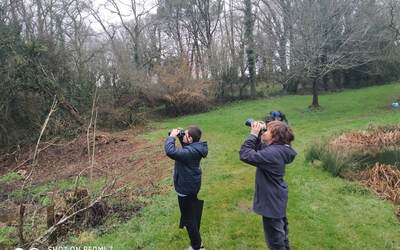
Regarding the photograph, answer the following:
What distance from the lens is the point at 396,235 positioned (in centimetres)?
513

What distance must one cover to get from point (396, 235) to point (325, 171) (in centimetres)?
300

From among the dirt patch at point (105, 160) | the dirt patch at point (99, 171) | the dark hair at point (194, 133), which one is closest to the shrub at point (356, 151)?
the dirt patch at point (99, 171)

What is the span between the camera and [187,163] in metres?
4.29

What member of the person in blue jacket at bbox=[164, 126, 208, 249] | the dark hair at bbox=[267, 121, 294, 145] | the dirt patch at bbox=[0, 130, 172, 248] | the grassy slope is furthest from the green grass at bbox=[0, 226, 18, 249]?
the dark hair at bbox=[267, 121, 294, 145]

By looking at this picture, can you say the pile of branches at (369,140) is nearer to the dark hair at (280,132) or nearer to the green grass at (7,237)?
the dark hair at (280,132)

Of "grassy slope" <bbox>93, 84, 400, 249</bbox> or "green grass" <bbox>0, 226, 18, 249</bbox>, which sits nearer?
"grassy slope" <bbox>93, 84, 400, 249</bbox>

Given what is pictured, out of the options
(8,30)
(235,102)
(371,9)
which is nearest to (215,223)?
(8,30)

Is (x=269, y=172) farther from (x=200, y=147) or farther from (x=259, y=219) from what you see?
(x=259, y=219)

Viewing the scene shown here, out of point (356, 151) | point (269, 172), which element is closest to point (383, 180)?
point (356, 151)

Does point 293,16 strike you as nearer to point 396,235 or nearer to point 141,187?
point 141,187

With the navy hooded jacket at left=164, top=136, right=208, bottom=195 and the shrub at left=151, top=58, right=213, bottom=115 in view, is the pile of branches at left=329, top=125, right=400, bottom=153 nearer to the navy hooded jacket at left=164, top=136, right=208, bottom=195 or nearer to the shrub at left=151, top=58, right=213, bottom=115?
the navy hooded jacket at left=164, top=136, right=208, bottom=195

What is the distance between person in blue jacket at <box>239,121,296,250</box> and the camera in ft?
11.9

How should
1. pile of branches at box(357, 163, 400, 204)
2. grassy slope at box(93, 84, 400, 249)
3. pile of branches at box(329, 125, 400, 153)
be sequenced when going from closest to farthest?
grassy slope at box(93, 84, 400, 249)
pile of branches at box(357, 163, 400, 204)
pile of branches at box(329, 125, 400, 153)

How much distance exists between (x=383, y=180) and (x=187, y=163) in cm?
542
